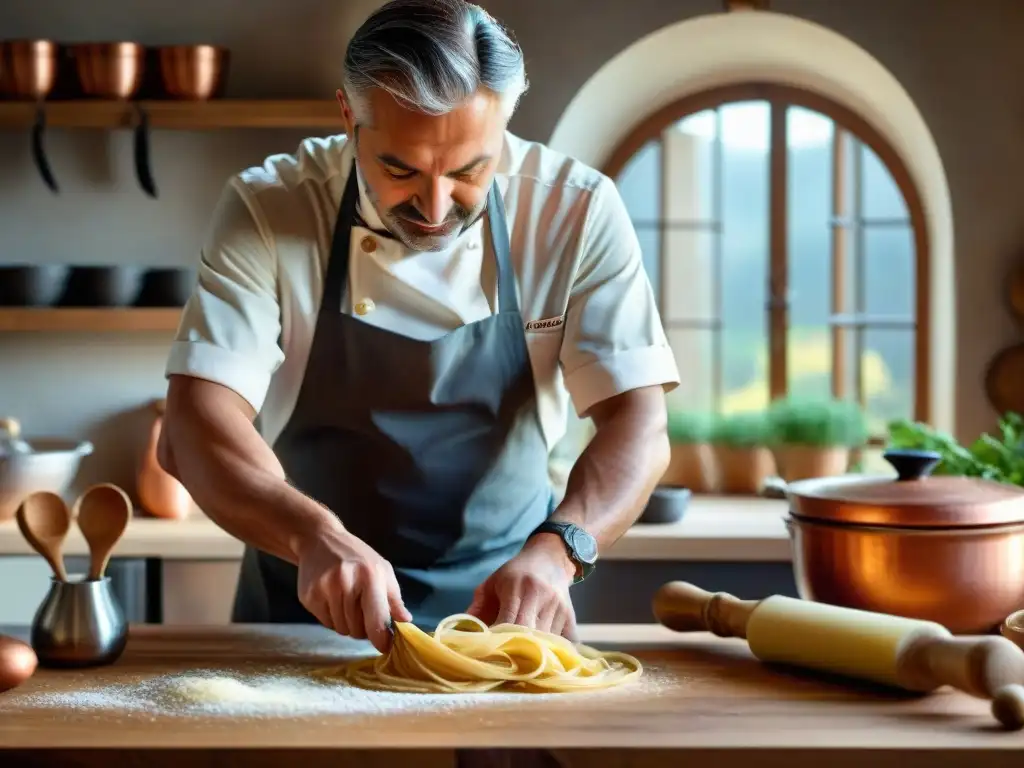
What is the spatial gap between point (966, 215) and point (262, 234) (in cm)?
233

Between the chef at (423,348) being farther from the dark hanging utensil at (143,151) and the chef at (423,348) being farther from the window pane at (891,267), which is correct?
the window pane at (891,267)

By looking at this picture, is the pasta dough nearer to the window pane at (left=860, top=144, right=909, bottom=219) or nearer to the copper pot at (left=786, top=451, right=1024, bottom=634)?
the copper pot at (left=786, top=451, right=1024, bottom=634)

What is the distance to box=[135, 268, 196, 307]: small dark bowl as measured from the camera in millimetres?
3312

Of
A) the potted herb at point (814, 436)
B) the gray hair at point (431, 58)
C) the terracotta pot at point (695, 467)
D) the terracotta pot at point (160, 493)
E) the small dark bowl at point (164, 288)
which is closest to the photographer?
the gray hair at point (431, 58)

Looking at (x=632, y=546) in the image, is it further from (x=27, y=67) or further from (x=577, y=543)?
(x=27, y=67)

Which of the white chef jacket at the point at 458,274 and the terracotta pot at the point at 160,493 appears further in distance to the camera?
the terracotta pot at the point at 160,493

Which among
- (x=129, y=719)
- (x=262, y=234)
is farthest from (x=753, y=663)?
(x=262, y=234)

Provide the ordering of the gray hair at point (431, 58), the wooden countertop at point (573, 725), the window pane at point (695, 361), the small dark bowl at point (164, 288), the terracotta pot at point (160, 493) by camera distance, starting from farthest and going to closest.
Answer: the window pane at point (695, 361) < the small dark bowl at point (164, 288) < the terracotta pot at point (160, 493) < the gray hair at point (431, 58) < the wooden countertop at point (573, 725)

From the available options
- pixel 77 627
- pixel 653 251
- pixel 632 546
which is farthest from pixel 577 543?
pixel 653 251

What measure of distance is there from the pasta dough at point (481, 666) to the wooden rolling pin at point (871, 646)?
0.17 meters

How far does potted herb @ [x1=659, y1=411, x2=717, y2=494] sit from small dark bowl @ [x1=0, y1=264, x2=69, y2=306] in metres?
1.72

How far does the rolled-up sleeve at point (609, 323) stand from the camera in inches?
71.6

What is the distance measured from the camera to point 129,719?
1.26 m

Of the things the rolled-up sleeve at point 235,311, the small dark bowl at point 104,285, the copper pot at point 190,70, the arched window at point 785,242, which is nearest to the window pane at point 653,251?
the arched window at point 785,242
